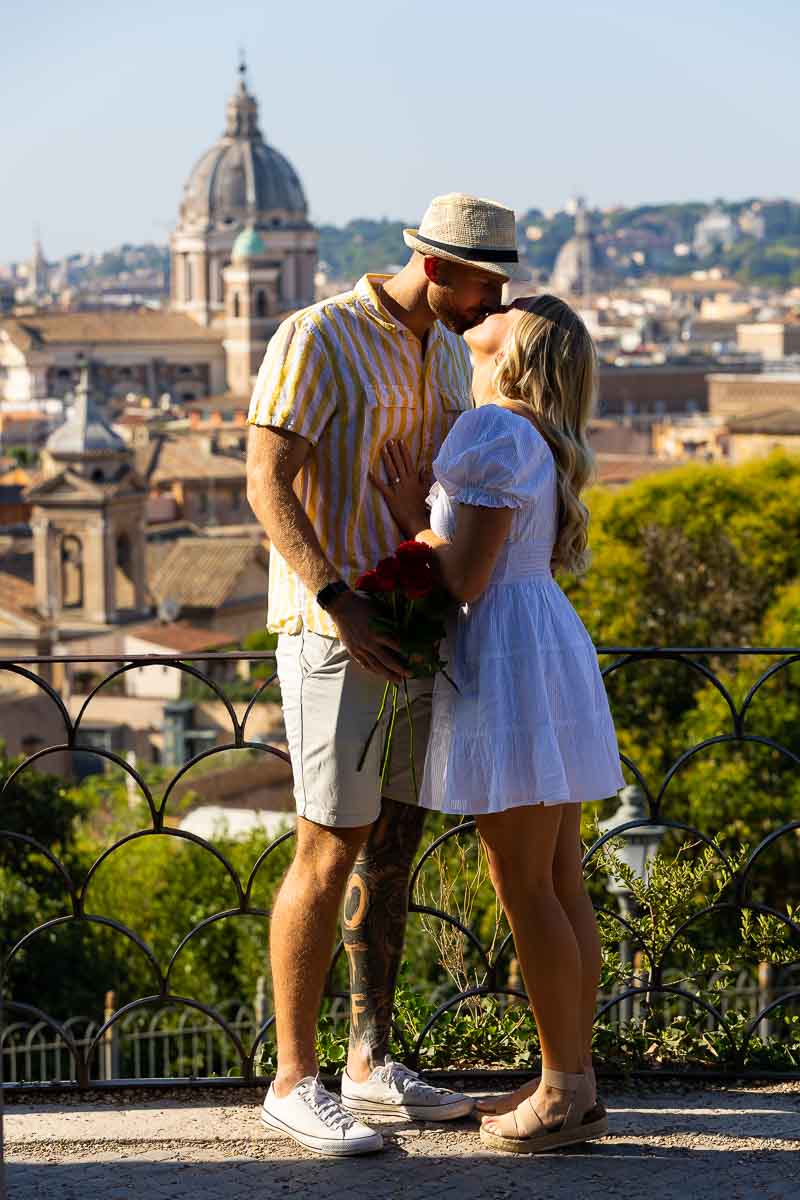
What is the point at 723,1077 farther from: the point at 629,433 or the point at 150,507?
the point at 629,433

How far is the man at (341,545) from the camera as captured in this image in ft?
10.5

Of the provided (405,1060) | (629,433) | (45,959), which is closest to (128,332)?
(629,433)

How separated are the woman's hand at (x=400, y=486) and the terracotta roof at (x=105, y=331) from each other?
10908cm

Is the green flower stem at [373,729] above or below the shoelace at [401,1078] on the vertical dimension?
above

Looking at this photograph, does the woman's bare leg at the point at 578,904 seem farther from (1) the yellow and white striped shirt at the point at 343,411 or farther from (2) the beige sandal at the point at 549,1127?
(1) the yellow and white striped shirt at the point at 343,411

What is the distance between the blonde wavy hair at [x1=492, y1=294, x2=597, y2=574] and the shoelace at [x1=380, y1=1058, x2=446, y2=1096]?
936mm

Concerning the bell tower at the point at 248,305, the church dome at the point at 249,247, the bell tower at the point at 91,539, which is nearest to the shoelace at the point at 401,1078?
the bell tower at the point at 91,539

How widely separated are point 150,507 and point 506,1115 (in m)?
61.7

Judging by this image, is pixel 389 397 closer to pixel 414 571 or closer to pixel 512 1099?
pixel 414 571

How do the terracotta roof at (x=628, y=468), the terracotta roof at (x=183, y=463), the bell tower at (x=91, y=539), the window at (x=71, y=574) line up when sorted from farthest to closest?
1. the terracotta roof at (x=183, y=463)
2. the terracotta roof at (x=628, y=468)
3. the window at (x=71, y=574)
4. the bell tower at (x=91, y=539)

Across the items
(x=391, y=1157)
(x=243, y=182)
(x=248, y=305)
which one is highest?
(x=243, y=182)

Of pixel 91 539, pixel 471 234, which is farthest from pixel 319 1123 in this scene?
pixel 91 539

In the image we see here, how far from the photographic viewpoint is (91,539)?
45.7 m

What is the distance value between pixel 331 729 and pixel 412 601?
0.86ft
